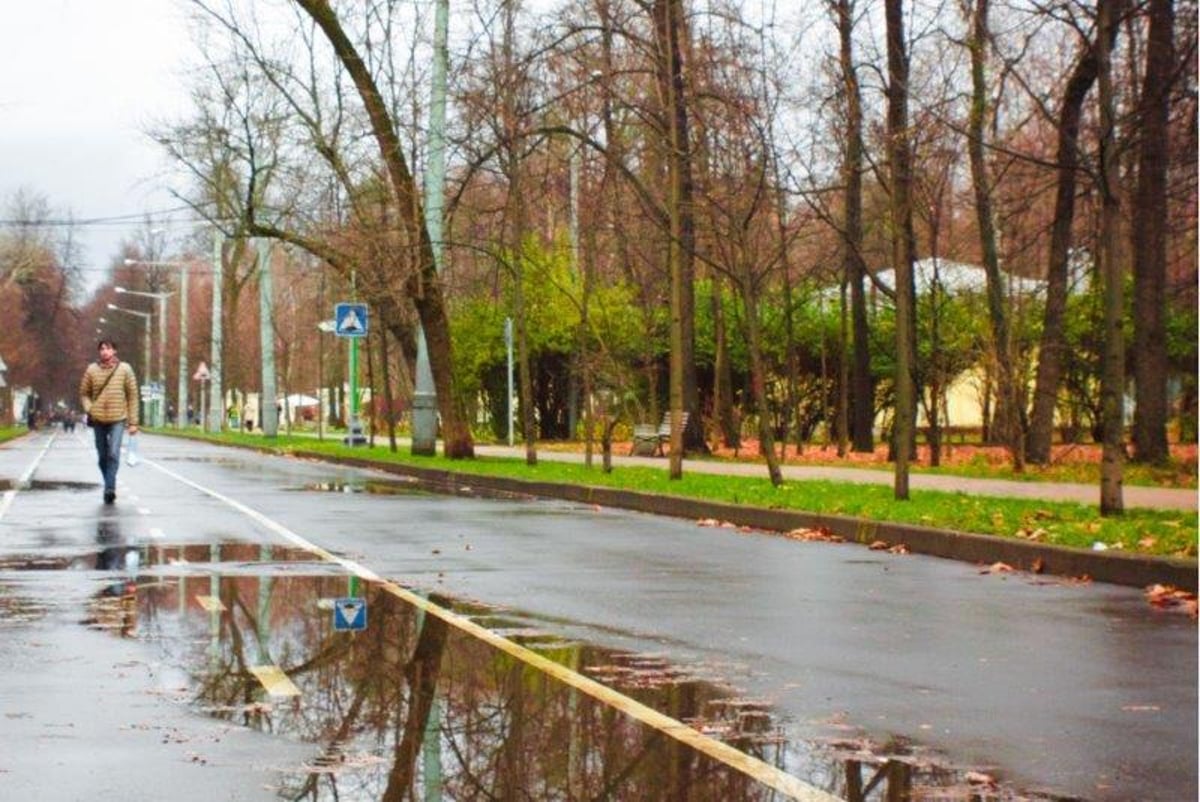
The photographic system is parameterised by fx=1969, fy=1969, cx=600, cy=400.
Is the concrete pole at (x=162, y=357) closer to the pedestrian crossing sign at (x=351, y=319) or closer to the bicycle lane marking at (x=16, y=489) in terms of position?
the pedestrian crossing sign at (x=351, y=319)

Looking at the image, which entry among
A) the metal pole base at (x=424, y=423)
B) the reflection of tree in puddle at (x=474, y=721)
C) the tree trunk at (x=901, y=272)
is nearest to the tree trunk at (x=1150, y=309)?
the tree trunk at (x=901, y=272)

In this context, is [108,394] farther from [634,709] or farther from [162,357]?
[162,357]

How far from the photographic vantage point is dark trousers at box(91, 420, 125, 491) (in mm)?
24922

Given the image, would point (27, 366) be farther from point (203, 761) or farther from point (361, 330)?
point (203, 761)

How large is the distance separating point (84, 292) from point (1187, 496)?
469ft

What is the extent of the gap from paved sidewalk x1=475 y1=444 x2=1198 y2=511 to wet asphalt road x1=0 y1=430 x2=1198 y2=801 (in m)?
4.95

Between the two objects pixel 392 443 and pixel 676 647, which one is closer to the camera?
pixel 676 647

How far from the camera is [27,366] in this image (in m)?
126

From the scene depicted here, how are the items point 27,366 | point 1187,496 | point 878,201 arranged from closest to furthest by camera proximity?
point 1187,496
point 878,201
point 27,366

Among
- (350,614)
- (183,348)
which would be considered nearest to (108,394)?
(350,614)

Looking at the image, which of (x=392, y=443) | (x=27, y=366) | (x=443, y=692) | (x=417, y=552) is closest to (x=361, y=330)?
(x=392, y=443)

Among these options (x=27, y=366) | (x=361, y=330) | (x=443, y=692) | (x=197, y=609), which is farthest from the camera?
(x=27, y=366)

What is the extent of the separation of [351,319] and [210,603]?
32960 millimetres

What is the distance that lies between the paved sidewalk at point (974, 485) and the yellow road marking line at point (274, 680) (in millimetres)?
13842
